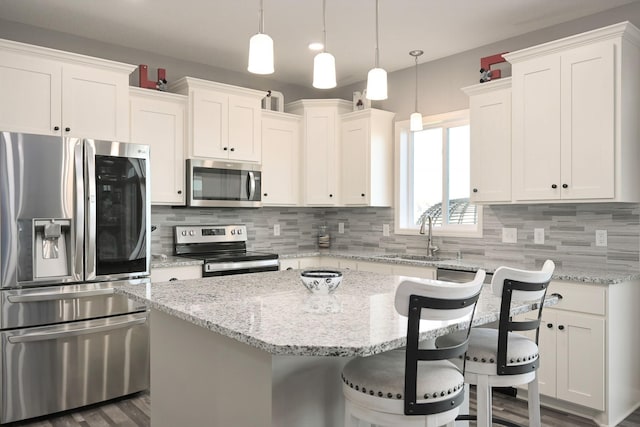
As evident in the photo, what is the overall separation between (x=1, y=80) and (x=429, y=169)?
136 inches

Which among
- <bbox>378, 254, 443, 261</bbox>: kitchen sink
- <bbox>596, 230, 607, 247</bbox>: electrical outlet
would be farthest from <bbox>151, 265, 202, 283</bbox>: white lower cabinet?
<bbox>596, 230, 607, 247</bbox>: electrical outlet

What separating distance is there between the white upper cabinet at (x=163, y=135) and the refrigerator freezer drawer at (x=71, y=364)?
108cm

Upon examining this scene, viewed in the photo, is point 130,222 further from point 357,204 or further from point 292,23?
point 357,204

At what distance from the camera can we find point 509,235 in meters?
3.87

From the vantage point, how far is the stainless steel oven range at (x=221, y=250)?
4.00 meters

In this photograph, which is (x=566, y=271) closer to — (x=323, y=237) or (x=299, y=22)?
(x=299, y=22)

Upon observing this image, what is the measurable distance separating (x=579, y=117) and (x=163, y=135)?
10.1 ft

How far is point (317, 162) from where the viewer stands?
16.1 ft

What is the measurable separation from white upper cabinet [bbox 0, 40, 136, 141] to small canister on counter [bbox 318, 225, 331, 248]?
2.43 meters

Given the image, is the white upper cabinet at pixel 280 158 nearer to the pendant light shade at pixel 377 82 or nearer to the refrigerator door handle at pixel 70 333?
the refrigerator door handle at pixel 70 333

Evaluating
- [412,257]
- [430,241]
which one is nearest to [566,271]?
[430,241]

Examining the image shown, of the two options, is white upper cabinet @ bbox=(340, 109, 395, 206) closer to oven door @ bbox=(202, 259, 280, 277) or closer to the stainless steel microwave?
the stainless steel microwave

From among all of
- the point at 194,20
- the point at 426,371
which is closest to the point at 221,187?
the point at 194,20

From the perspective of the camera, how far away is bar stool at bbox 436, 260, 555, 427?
5.96 ft
